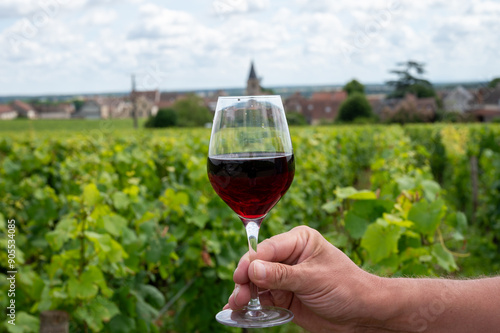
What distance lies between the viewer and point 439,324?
5.26 feet

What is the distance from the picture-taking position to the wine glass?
4.61ft

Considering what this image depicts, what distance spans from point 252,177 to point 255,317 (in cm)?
39

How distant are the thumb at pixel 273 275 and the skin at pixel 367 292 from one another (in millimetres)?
12

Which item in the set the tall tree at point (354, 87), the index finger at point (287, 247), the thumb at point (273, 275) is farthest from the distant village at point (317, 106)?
the thumb at point (273, 275)

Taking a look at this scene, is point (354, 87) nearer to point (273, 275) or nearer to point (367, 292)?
point (367, 292)

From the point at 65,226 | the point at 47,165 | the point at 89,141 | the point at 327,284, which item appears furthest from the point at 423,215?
the point at 89,141

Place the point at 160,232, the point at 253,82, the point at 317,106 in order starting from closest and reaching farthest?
the point at 160,232 < the point at 253,82 < the point at 317,106

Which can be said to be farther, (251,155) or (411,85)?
(411,85)

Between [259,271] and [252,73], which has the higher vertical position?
[252,73]

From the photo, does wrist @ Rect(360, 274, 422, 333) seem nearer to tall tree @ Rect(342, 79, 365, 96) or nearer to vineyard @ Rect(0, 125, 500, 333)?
vineyard @ Rect(0, 125, 500, 333)

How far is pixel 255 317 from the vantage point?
4.86ft

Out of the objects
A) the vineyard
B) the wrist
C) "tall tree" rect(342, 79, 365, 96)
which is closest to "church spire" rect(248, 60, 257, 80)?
"tall tree" rect(342, 79, 365, 96)

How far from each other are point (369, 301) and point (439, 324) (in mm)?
223

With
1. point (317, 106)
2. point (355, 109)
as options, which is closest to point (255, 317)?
point (355, 109)
